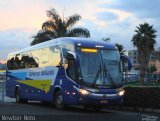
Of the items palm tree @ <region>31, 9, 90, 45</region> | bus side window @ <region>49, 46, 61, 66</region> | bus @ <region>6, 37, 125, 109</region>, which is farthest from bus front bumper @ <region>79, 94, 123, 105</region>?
palm tree @ <region>31, 9, 90, 45</region>

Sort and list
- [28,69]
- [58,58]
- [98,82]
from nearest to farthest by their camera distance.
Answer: [98,82] < [58,58] < [28,69]

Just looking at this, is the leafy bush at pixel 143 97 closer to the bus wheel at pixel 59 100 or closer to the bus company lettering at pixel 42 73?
the bus wheel at pixel 59 100

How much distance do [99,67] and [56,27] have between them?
102 feet

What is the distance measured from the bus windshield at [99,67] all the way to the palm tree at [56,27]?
2931 cm

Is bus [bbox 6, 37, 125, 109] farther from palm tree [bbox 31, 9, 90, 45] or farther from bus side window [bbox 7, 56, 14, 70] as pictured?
palm tree [bbox 31, 9, 90, 45]

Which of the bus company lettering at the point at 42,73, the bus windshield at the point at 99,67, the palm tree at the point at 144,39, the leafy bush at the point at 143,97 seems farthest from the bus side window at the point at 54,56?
the palm tree at the point at 144,39

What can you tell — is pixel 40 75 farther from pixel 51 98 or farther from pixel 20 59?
pixel 20 59

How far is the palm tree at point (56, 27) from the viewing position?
2013 inches

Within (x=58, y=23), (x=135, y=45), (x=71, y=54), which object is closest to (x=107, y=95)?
(x=71, y=54)

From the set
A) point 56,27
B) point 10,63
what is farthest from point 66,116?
point 56,27

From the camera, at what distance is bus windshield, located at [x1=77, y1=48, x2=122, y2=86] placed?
2077cm

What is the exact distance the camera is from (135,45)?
84.4 metres

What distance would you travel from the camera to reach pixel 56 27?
170 ft

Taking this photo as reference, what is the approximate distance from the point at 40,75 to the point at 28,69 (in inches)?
88.0
